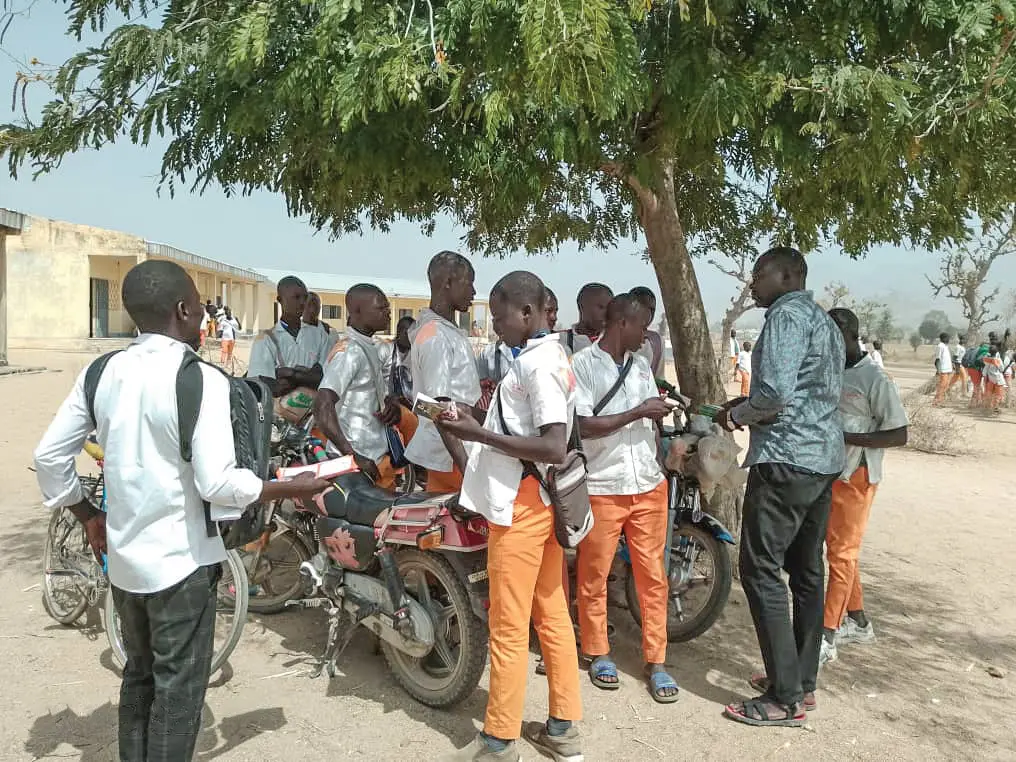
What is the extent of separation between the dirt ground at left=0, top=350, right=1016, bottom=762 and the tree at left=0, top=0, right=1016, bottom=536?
2474 millimetres

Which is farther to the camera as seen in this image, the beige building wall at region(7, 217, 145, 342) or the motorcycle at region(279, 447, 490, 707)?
the beige building wall at region(7, 217, 145, 342)

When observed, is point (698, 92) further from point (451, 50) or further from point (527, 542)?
point (527, 542)

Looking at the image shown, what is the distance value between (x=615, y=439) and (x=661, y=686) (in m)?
1.18

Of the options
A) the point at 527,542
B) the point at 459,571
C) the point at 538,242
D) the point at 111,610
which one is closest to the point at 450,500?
the point at 459,571

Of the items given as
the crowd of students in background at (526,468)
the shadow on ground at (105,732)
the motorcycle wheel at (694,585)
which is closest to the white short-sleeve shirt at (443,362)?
the crowd of students in background at (526,468)

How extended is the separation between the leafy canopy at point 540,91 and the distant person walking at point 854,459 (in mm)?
1002

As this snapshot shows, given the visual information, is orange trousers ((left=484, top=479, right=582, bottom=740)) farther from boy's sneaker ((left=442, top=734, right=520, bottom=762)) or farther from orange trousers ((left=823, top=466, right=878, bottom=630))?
orange trousers ((left=823, top=466, right=878, bottom=630))

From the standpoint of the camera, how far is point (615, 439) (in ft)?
12.6

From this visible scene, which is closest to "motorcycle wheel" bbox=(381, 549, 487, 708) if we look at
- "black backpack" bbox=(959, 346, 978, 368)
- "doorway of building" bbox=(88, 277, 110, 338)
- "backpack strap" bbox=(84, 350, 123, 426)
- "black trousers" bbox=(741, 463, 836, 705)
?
"black trousers" bbox=(741, 463, 836, 705)

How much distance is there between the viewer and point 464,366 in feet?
12.4

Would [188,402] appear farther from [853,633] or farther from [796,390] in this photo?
[853,633]

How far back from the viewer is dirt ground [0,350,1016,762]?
3.35 metres

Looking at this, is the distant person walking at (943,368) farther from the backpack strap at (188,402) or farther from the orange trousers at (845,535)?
the backpack strap at (188,402)

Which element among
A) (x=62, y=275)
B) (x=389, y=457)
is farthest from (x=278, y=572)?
(x=62, y=275)
